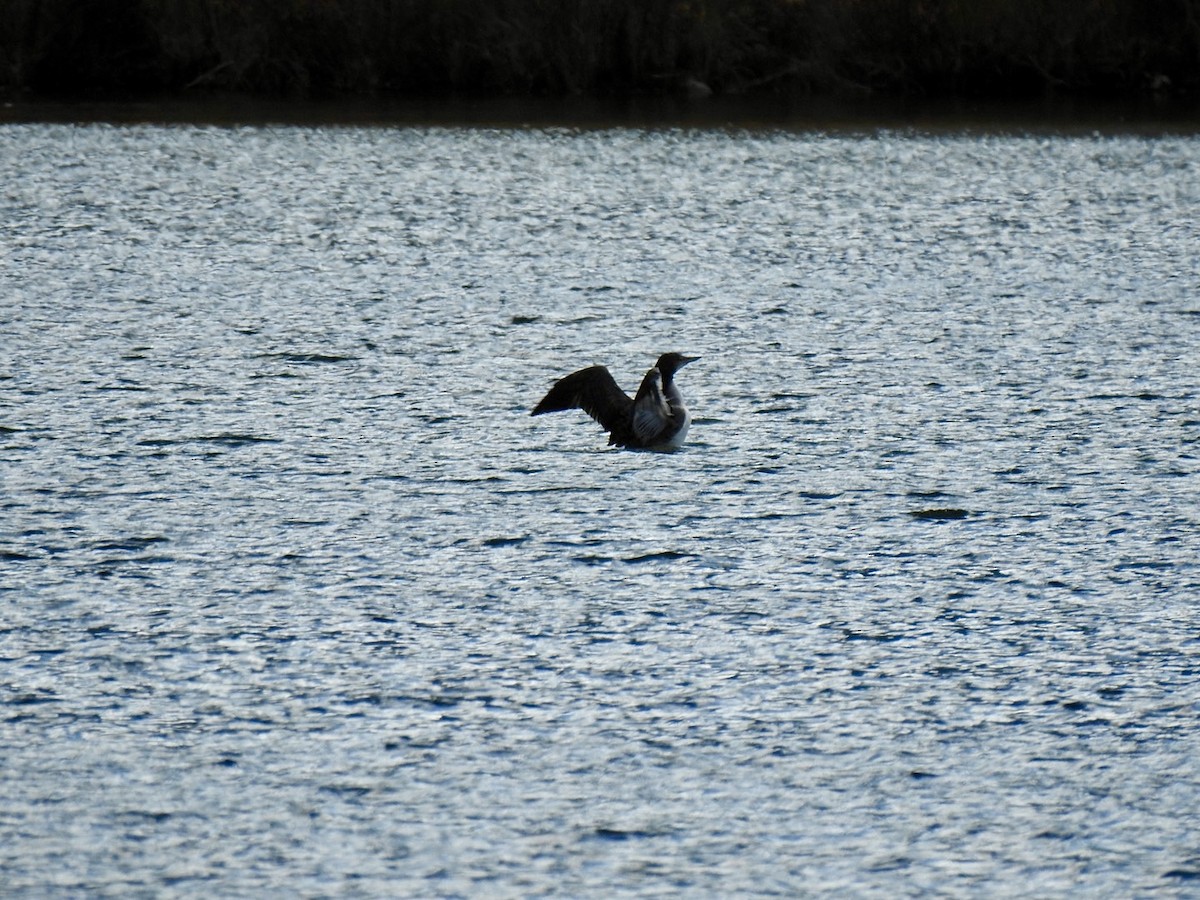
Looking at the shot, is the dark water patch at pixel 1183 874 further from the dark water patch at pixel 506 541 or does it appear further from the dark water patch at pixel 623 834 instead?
the dark water patch at pixel 506 541

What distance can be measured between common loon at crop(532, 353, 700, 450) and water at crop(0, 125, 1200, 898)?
0.11 metres

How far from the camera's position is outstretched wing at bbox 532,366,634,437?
21.4 ft

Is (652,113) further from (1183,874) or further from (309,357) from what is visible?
(1183,874)

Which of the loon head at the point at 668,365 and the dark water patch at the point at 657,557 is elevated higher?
the loon head at the point at 668,365

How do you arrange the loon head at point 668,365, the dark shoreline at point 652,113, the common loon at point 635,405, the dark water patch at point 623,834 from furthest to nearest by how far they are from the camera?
1. the dark shoreline at point 652,113
2. the loon head at point 668,365
3. the common loon at point 635,405
4. the dark water patch at point 623,834

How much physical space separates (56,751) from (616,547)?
1.92 m

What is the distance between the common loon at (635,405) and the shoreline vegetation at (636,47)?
19.6 m

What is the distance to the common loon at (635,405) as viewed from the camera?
6379mm

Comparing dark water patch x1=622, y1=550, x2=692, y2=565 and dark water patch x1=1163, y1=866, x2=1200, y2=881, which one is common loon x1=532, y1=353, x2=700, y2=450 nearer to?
dark water patch x1=622, y1=550, x2=692, y2=565

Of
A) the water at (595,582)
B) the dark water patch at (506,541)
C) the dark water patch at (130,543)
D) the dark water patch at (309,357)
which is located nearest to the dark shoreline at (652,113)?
the water at (595,582)

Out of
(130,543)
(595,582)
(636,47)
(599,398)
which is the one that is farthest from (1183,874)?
(636,47)

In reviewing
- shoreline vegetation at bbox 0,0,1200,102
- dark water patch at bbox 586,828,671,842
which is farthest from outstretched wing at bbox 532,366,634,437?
shoreline vegetation at bbox 0,0,1200,102

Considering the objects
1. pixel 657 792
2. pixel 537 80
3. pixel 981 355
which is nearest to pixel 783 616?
pixel 657 792

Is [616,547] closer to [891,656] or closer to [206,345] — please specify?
[891,656]
